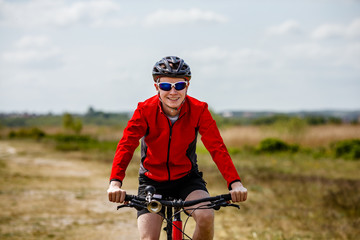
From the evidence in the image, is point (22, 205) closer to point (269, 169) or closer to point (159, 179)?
point (159, 179)

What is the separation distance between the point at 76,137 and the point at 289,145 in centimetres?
2669

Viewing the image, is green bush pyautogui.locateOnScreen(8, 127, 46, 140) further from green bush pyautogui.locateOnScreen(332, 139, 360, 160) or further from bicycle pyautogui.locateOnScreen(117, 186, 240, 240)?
bicycle pyautogui.locateOnScreen(117, 186, 240, 240)

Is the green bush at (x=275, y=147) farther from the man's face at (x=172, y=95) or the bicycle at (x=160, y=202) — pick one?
the bicycle at (x=160, y=202)

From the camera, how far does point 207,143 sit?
3809mm

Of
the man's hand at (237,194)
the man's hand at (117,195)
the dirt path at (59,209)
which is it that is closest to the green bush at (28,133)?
the dirt path at (59,209)

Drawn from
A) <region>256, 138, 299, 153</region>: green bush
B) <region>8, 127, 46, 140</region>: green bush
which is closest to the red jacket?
<region>256, 138, 299, 153</region>: green bush

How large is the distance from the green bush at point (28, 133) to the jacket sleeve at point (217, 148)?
48452 millimetres

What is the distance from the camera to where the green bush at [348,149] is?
22.1 m

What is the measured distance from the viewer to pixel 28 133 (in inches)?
2089

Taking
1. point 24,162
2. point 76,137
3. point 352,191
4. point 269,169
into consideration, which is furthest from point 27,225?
point 76,137

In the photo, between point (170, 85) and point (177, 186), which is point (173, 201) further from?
point (170, 85)

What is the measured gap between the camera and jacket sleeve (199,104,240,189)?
3.57m

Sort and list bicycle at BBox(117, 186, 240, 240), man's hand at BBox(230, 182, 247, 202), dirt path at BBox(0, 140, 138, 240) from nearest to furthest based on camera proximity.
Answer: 1. bicycle at BBox(117, 186, 240, 240)
2. man's hand at BBox(230, 182, 247, 202)
3. dirt path at BBox(0, 140, 138, 240)

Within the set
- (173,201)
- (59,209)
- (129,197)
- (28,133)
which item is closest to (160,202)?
(173,201)
